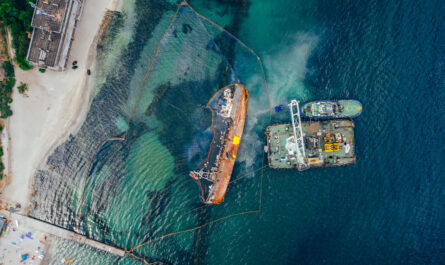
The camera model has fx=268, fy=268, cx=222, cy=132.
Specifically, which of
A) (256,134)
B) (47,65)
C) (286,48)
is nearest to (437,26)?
(286,48)

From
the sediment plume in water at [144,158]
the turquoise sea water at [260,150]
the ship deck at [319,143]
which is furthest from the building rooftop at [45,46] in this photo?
the ship deck at [319,143]

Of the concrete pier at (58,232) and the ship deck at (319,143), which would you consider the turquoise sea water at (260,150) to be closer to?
the concrete pier at (58,232)

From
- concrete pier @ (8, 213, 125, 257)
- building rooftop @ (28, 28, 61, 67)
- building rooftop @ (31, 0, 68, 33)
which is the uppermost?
building rooftop @ (31, 0, 68, 33)

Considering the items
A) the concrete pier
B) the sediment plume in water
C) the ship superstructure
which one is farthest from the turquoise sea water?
the ship superstructure

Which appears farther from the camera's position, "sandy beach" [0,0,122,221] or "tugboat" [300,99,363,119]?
"sandy beach" [0,0,122,221]

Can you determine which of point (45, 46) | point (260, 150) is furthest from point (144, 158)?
point (45, 46)

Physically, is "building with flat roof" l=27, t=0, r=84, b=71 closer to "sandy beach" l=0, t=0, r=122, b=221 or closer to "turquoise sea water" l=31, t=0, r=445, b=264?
"sandy beach" l=0, t=0, r=122, b=221

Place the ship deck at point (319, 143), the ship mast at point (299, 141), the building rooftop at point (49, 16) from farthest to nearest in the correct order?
the ship deck at point (319, 143) < the ship mast at point (299, 141) < the building rooftop at point (49, 16)

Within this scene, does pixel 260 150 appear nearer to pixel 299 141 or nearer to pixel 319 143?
pixel 299 141
